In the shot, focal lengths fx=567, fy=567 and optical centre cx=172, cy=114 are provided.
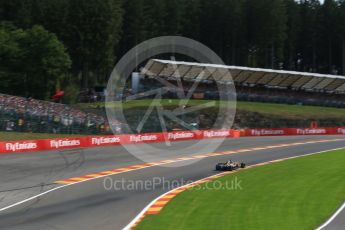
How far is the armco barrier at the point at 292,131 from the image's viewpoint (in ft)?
184

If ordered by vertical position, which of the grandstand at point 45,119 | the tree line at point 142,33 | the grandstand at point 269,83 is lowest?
the grandstand at point 45,119

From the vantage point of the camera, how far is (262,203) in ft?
59.3

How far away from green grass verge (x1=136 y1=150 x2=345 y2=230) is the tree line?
54.8 metres

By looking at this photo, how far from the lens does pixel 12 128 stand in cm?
4044

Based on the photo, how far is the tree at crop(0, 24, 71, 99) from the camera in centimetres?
7444

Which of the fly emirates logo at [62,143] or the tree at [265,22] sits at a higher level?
the tree at [265,22]

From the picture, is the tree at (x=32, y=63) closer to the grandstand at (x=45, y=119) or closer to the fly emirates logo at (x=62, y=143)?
the grandstand at (x=45, y=119)

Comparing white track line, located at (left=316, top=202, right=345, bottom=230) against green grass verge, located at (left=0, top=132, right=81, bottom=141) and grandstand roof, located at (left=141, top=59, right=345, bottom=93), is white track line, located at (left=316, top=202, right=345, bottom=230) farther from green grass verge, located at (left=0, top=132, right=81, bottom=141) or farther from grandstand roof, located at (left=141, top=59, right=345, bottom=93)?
grandstand roof, located at (left=141, top=59, right=345, bottom=93)

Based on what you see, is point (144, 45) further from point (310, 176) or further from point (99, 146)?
point (310, 176)

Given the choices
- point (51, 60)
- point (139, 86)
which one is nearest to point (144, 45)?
point (139, 86)

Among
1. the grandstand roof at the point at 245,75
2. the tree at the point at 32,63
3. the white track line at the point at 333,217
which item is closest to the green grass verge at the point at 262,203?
the white track line at the point at 333,217

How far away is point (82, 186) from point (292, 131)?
4080 centimetres

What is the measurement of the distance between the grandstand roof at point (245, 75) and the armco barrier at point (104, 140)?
18557mm

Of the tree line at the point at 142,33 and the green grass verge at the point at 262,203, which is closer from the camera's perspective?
the green grass verge at the point at 262,203
